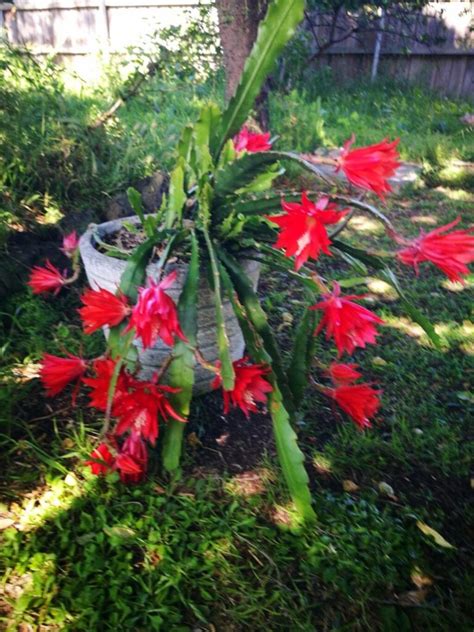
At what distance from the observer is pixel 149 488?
173 centimetres

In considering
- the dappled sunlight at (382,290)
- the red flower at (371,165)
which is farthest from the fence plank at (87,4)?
the red flower at (371,165)

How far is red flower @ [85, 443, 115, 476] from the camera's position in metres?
1.64

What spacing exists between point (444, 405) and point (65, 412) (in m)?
1.42

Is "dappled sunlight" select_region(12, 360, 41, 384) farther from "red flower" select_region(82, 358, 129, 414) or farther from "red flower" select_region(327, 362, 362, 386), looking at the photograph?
"red flower" select_region(327, 362, 362, 386)

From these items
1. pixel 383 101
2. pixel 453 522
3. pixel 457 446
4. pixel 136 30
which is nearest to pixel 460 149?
pixel 383 101

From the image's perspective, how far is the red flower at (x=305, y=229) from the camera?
1.36 metres

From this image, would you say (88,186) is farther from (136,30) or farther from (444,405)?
(136,30)

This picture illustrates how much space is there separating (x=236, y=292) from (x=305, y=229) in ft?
1.74

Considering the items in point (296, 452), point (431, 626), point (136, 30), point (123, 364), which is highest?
point (136, 30)

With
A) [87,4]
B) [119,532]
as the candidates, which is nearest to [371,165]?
[119,532]

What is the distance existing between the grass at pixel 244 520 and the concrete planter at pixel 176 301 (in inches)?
9.1

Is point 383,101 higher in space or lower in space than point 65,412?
higher

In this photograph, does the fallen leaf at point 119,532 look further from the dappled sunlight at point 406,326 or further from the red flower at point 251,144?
the dappled sunlight at point 406,326

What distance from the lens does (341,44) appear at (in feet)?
27.5
